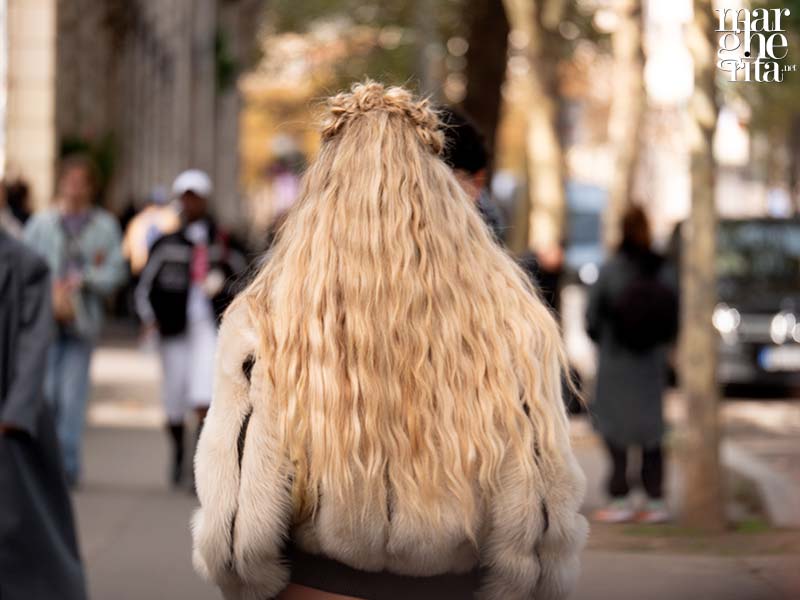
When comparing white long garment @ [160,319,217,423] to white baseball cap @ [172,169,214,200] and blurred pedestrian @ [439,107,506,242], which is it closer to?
white baseball cap @ [172,169,214,200]

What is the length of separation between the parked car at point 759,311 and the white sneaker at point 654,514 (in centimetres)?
799

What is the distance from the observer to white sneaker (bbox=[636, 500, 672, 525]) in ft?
33.1

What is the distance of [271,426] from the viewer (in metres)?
3.30

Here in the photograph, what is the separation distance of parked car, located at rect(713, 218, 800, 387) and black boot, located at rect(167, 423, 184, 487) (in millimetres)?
7860

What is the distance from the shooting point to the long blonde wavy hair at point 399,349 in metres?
3.25

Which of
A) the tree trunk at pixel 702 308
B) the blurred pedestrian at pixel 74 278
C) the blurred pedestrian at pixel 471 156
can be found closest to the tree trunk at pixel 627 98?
the blurred pedestrian at pixel 74 278

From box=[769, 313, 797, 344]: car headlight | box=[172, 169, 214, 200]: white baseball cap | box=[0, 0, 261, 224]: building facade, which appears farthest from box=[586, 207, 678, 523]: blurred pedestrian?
box=[0, 0, 261, 224]: building facade

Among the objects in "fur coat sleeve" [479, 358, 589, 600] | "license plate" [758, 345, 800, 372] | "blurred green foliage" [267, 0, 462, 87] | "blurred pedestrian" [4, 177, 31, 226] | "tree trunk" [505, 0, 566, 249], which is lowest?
"fur coat sleeve" [479, 358, 589, 600]

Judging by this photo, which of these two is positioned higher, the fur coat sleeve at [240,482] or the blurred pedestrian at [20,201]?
the blurred pedestrian at [20,201]

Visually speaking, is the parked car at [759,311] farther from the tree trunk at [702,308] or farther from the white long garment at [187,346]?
the tree trunk at [702,308]

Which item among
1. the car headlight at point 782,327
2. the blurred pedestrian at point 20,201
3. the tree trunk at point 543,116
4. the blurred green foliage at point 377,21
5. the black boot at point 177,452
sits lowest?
the black boot at point 177,452

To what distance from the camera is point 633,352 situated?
1049cm

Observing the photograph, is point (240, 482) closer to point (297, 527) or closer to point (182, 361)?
point (297, 527)

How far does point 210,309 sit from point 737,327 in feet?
27.9
